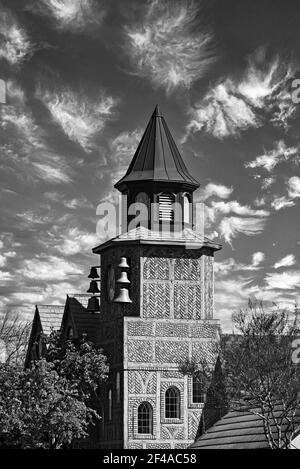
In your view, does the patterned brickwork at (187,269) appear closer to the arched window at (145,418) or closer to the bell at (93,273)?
the arched window at (145,418)

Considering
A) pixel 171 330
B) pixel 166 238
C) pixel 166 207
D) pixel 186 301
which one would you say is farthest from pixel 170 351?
pixel 166 207

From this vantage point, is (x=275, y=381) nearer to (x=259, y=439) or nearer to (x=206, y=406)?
(x=259, y=439)

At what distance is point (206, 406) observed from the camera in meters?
57.5

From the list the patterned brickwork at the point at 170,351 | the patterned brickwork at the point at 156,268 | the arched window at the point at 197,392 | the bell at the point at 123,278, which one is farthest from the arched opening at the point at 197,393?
the bell at the point at 123,278

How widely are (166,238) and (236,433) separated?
12.6 metres

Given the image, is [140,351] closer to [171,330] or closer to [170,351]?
[170,351]

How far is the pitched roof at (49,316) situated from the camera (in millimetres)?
70000

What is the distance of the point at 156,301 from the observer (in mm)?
58531

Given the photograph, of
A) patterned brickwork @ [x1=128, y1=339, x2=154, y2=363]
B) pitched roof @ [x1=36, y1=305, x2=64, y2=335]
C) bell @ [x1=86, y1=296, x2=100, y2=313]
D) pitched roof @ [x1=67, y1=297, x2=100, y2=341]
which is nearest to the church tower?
patterned brickwork @ [x1=128, y1=339, x2=154, y2=363]

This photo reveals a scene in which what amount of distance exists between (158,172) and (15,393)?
15.6m
